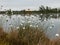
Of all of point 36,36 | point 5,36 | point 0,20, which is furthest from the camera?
point 0,20

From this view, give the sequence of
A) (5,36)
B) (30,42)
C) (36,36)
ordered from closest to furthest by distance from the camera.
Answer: (30,42) < (36,36) < (5,36)

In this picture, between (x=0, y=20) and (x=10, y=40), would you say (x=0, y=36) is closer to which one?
(x=10, y=40)

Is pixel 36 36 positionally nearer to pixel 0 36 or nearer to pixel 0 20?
pixel 0 36

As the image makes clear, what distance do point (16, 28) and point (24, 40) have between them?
4.80 feet

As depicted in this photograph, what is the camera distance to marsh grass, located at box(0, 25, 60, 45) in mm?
7834

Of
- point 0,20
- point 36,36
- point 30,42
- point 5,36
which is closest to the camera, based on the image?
point 30,42

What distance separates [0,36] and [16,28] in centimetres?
89

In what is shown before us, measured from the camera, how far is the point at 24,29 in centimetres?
877

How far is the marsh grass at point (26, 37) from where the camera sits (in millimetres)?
7834

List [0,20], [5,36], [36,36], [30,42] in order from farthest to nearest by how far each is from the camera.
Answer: [0,20], [5,36], [36,36], [30,42]

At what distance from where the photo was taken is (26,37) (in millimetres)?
8195

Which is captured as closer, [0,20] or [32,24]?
[32,24]

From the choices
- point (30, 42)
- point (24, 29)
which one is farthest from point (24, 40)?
point (24, 29)

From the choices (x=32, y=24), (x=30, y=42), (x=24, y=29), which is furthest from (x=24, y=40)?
(x=32, y=24)
